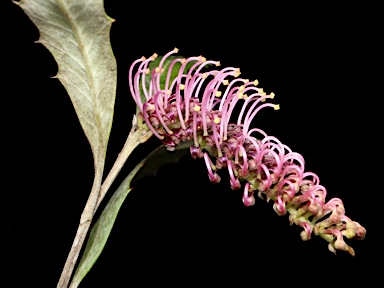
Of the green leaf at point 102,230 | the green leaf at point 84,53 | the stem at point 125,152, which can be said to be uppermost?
the green leaf at point 84,53

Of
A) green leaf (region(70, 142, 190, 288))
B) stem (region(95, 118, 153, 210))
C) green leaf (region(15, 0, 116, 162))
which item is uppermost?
green leaf (region(15, 0, 116, 162))

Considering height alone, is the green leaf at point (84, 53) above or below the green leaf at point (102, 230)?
above

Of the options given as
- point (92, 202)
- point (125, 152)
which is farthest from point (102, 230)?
point (125, 152)

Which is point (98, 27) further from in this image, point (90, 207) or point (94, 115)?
point (90, 207)

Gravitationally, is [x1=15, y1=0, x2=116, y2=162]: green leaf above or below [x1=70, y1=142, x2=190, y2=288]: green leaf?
above

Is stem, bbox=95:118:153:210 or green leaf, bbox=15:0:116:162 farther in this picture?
stem, bbox=95:118:153:210

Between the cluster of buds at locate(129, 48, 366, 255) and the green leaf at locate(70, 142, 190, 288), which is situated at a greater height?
the cluster of buds at locate(129, 48, 366, 255)

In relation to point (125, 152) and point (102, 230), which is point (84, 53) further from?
point (102, 230)
